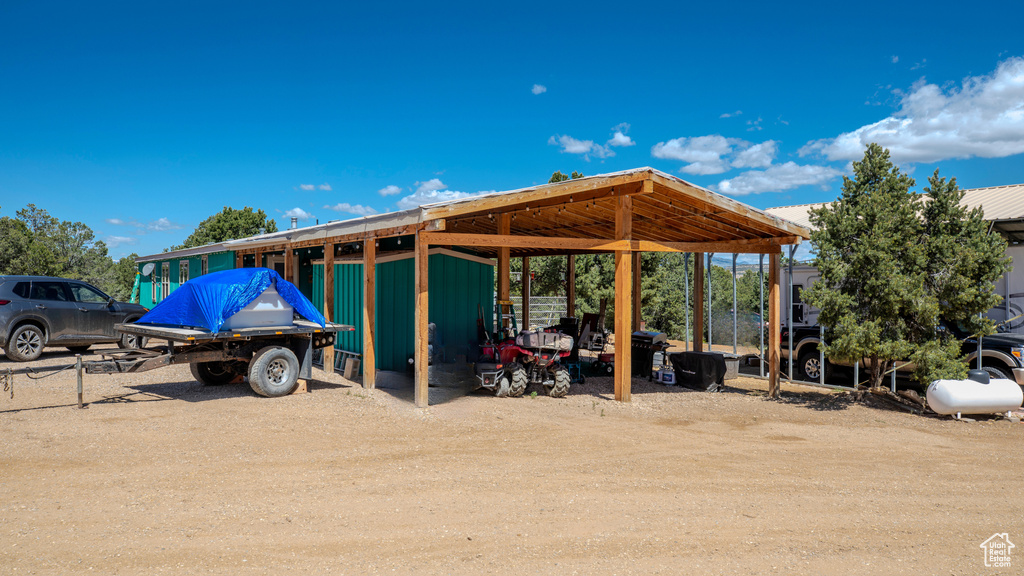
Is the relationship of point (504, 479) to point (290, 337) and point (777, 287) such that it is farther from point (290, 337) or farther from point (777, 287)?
point (777, 287)

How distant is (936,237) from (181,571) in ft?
34.4

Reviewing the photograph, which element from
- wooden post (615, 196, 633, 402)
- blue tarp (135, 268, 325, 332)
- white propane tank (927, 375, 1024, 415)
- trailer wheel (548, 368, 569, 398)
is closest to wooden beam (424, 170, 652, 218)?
wooden post (615, 196, 633, 402)

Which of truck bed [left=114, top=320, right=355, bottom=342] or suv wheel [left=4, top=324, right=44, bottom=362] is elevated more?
truck bed [left=114, top=320, right=355, bottom=342]

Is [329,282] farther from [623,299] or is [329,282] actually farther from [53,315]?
[53,315]

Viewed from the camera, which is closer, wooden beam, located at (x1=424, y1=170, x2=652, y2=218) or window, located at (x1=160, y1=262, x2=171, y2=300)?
wooden beam, located at (x1=424, y1=170, x2=652, y2=218)

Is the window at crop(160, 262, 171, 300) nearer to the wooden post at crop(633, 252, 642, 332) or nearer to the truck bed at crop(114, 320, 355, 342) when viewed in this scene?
the truck bed at crop(114, 320, 355, 342)

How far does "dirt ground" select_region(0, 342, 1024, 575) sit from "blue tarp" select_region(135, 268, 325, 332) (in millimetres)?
1151

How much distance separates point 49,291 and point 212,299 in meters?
6.21

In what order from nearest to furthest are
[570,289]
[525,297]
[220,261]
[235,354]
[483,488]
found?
[483,488] → [235,354] → [220,261] → [570,289] → [525,297]

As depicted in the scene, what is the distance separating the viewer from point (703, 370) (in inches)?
451

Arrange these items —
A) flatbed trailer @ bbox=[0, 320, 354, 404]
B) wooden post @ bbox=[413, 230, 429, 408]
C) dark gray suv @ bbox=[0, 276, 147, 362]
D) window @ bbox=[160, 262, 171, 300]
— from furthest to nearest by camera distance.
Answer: window @ bbox=[160, 262, 171, 300]
dark gray suv @ bbox=[0, 276, 147, 362]
wooden post @ bbox=[413, 230, 429, 408]
flatbed trailer @ bbox=[0, 320, 354, 404]

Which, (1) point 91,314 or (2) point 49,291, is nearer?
(2) point 49,291

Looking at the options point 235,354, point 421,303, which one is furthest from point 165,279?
point 421,303

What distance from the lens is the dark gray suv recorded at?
11.7m
